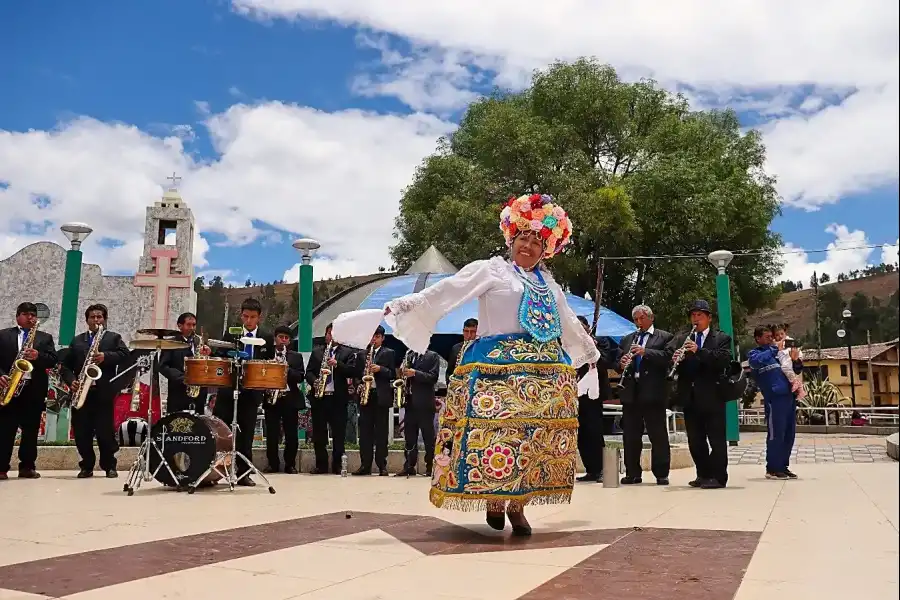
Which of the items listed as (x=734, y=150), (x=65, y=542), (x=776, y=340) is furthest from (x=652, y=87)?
(x=65, y=542)

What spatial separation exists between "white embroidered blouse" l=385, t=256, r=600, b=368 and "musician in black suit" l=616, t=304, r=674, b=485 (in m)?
3.42

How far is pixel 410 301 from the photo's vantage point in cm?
434

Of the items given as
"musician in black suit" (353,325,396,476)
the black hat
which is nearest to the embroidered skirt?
the black hat

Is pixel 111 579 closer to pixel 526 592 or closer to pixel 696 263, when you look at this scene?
pixel 526 592

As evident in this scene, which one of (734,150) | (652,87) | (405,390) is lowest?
(405,390)

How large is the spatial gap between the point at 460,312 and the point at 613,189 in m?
9.34

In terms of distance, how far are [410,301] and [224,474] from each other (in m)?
3.63

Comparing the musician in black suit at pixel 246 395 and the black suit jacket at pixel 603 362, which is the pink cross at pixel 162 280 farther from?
the black suit jacket at pixel 603 362

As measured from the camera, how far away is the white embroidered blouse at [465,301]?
4.35 m

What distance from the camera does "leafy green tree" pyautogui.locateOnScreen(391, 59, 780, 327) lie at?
25141 mm

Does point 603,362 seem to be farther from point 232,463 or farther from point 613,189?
point 613,189

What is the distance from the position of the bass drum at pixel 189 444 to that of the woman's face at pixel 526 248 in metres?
3.56

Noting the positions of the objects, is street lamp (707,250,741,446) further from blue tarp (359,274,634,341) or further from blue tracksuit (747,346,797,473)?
blue tracksuit (747,346,797,473)

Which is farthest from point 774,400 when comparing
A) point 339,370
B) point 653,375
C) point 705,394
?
point 339,370
